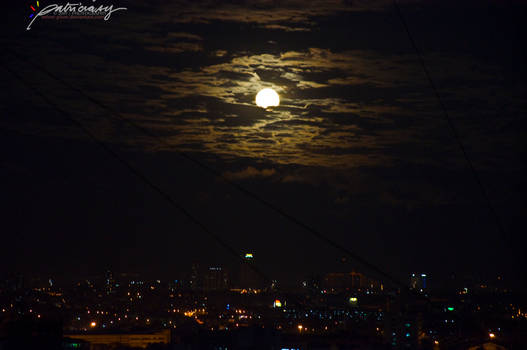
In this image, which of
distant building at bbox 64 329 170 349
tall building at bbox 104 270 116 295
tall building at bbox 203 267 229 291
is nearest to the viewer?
distant building at bbox 64 329 170 349

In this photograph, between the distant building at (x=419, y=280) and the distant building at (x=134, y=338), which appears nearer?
the distant building at (x=134, y=338)

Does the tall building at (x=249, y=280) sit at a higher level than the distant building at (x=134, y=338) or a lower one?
higher

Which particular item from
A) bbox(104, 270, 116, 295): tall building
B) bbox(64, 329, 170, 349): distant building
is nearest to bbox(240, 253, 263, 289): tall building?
bbox(104, 270, 116, 295): tall building

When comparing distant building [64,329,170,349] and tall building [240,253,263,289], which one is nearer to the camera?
distant building [64,329,170,349]

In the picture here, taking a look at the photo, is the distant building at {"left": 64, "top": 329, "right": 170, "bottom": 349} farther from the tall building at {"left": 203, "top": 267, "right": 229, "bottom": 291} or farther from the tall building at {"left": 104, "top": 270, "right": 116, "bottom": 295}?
the tall building at {"left": 203, "top": 267, "right": 229, "bottom": 291}

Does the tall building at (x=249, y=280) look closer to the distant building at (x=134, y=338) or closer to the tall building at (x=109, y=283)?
the tall building at (x=109, y=283)

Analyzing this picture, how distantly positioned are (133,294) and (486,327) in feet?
174

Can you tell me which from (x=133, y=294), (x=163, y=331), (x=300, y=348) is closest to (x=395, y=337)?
(x=300, y=348)

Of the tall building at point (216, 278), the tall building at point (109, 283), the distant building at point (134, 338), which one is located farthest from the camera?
the tall building at point (216, 278)

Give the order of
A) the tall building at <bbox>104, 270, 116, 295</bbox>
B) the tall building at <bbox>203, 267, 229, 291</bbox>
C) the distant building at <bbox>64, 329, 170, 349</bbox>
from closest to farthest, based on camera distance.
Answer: the distant building at <bbox>64, 329, 170, 349</bbox>
the tall building at <bbox>104, 270, 116, 295</bbox>
the tall building at <bbox>203, 267, 229, 291</bbox>

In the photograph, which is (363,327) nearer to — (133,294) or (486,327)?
(486,327)

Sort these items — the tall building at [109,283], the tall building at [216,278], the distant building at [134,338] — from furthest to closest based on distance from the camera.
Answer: the tall building at [216,278], the tall building at [109,283], the distant building at [134,338]

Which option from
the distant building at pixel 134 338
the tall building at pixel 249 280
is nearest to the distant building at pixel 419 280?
the tall building at pixel 249 280

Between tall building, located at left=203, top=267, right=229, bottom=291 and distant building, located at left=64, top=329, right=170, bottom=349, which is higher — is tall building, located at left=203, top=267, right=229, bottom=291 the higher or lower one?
the higher one
